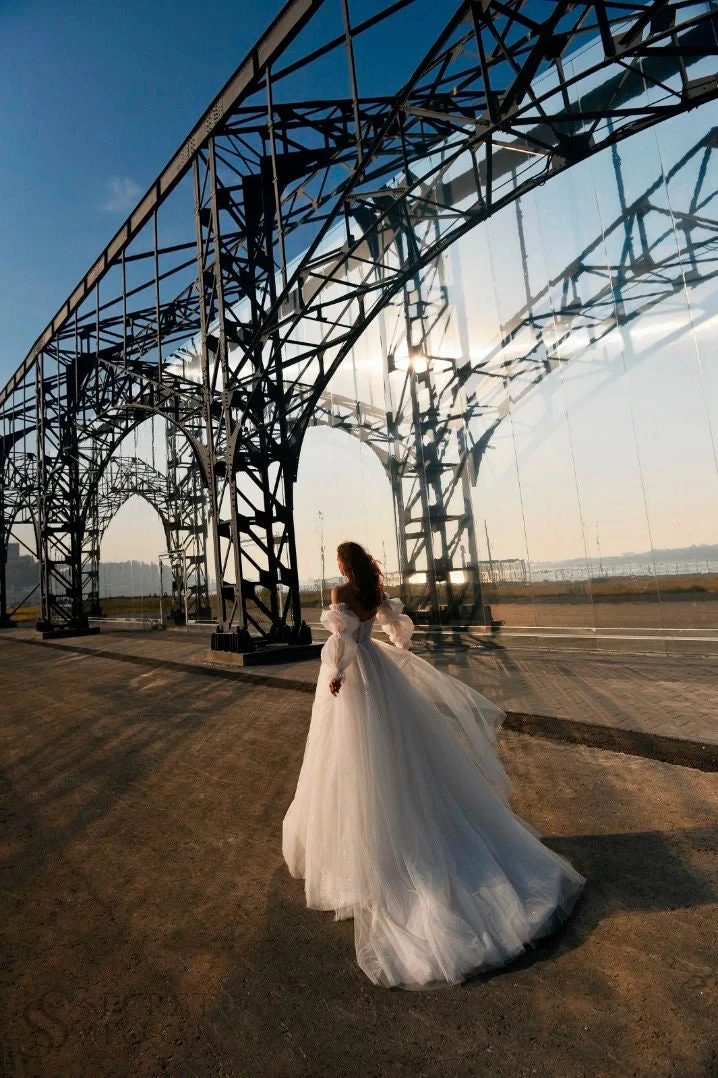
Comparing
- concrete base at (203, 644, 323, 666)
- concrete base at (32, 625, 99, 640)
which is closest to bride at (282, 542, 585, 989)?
concrete base at (203, 644, 323, 666)

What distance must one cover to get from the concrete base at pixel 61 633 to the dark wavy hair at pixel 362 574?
72.7 feet

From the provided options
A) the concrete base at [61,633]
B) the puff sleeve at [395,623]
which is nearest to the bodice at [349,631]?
the puff sleeve at [395,623]

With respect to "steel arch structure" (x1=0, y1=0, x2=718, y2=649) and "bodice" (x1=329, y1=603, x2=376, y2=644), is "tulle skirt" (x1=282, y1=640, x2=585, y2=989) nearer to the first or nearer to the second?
"bodice" (x1=329, y1=603, x2=376, y2=644)

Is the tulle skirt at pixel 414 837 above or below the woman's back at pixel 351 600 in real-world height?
below

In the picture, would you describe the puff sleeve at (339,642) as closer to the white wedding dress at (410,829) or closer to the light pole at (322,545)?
the white wedding dress at (410,829)

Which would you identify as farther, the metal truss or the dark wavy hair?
the metal truss

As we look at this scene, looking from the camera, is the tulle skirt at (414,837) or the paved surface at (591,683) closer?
the tulle skirt at (414,837)

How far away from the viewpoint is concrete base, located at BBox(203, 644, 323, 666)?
10.9 metres

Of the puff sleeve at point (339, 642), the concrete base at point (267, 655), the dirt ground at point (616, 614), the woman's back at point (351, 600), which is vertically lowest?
the concrete base at point (267, 655)

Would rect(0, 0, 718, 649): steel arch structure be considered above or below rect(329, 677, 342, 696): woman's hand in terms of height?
above

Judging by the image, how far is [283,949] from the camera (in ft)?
8.29

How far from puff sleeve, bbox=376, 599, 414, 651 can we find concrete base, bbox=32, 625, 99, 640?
2212cm

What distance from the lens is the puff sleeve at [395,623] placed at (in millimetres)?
3518

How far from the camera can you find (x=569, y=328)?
9523 millimetres
